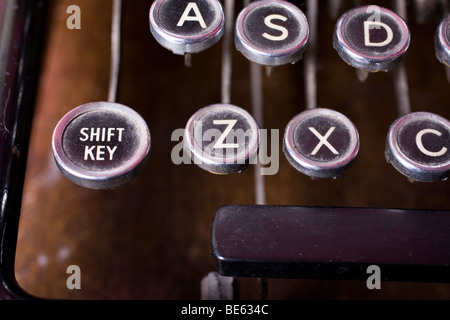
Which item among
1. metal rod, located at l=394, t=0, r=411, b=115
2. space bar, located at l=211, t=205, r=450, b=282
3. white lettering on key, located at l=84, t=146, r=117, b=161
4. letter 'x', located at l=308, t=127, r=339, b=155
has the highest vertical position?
metal rod, located at l=394, t=0, r=411, b=115

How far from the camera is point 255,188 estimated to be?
4.68 feet

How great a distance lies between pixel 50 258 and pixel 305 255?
70 centimetres

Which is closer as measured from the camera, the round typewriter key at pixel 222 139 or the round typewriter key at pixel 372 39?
the round typewriter key at pixel 222 139

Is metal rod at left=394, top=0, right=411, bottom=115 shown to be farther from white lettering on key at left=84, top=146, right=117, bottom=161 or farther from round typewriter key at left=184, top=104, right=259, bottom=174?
white lettering on key at left=84, top=146, right=117, bottom=161

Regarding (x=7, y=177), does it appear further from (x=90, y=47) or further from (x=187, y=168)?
(x=90, y=47)

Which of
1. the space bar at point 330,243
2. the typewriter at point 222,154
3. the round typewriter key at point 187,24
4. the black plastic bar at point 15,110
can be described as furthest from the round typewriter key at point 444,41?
the black plastic bar at point 15,110

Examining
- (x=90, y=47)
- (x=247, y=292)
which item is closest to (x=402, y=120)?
(x=247, y=292)

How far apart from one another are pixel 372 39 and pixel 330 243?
519 mm

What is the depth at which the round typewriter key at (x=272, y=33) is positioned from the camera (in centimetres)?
117

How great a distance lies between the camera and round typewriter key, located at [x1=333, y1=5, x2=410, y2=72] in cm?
118

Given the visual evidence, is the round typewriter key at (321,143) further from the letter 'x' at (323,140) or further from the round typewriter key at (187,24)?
the round typewriter key at (187,24)

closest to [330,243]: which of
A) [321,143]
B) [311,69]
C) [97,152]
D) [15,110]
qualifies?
[321,143]

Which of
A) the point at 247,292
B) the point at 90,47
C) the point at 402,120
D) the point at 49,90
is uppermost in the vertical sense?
the point at 90,47

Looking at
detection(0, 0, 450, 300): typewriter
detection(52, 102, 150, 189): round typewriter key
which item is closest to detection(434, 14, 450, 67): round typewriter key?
detection(0, 0, 450, 300): typewriter
